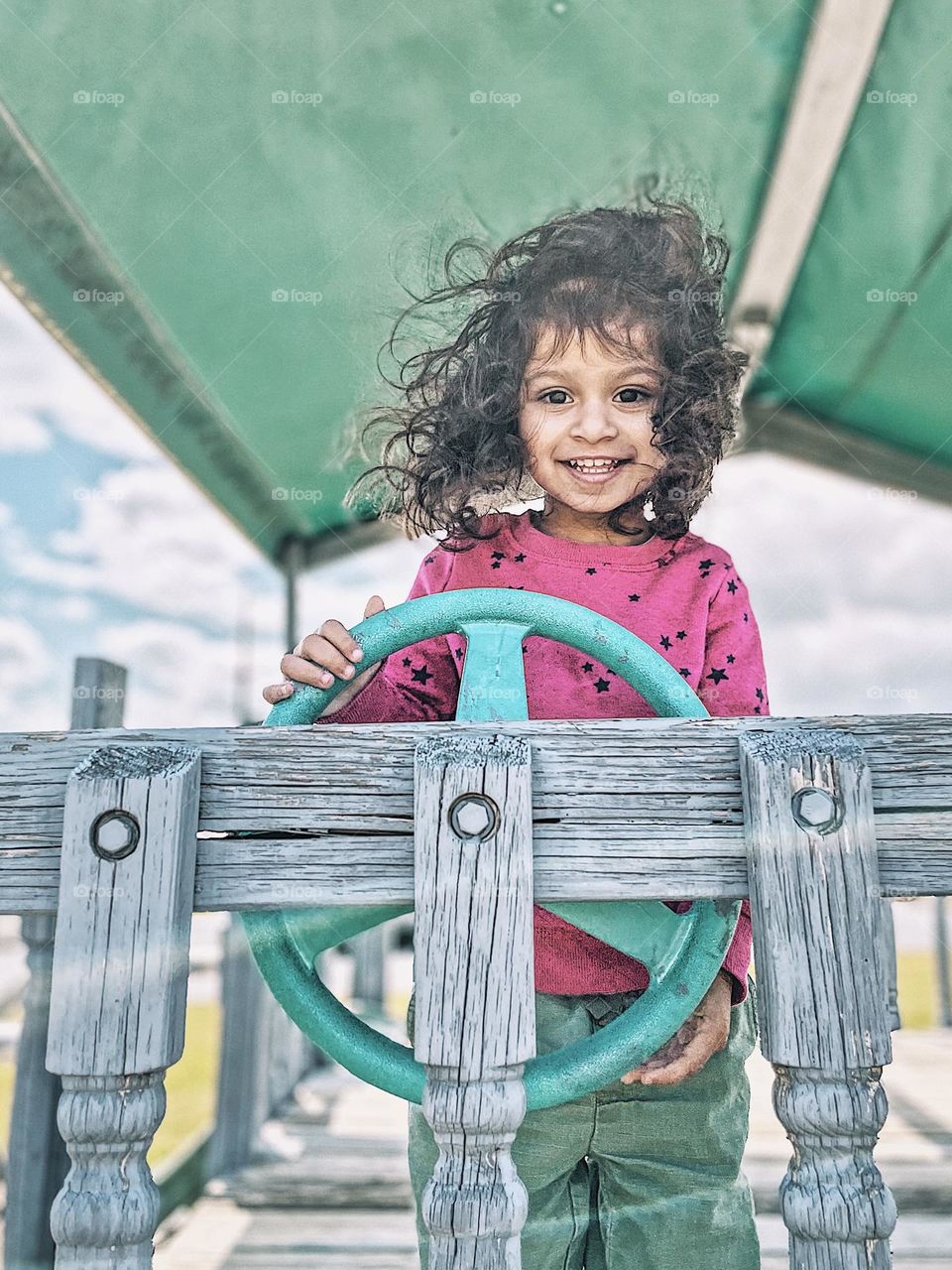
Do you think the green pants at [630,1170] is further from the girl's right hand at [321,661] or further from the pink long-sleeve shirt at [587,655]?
the girl's right hand at [321,661]

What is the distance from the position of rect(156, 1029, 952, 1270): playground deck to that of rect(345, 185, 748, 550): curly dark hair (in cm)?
175

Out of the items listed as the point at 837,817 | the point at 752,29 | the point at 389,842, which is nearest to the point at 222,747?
the point at 389,842

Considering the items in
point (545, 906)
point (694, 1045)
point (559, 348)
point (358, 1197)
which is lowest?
point (358, 1197)

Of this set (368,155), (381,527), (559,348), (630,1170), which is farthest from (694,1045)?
(368,155)

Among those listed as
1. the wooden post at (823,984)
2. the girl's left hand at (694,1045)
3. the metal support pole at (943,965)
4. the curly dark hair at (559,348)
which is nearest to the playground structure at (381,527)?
the wooden post at (823,984)

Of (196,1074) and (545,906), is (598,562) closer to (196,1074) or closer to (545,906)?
(545,906)

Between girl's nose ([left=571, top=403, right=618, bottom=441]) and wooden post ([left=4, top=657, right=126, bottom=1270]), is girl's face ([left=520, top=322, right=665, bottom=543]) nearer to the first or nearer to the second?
girl's nose ([left=571, top=403, right=618, bottom=441])

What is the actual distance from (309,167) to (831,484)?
1915 mm

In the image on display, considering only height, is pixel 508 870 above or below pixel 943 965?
above

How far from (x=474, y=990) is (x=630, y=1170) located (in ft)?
2.09

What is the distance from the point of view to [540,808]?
2.72ft

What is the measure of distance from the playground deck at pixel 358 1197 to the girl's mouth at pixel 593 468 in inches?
70.0

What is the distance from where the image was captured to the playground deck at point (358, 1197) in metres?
2.45

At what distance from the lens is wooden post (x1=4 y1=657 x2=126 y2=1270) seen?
1.74 m
